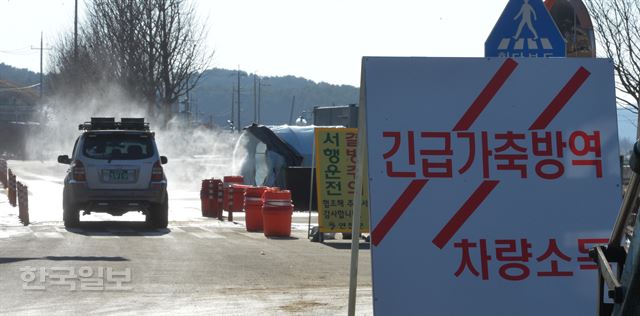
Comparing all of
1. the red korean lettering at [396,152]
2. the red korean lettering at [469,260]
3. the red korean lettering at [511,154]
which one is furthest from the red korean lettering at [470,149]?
the red korean lettering at [469,260]

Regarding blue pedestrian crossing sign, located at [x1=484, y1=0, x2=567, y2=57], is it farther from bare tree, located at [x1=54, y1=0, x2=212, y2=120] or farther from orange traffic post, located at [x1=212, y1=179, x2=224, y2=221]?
bare tree, located at [x1=54, y1=0, x2=212, y2=120]

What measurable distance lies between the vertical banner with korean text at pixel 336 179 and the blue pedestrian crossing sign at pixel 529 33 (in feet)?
37.4

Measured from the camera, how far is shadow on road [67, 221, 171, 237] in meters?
21.0

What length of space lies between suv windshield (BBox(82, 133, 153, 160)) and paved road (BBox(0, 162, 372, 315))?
1429 mm

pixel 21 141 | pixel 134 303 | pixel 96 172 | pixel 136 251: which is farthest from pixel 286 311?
pixel 21 141

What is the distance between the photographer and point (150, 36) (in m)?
58.0

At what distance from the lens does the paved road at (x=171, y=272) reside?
10.7 m

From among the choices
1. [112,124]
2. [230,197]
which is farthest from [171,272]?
[230,197]

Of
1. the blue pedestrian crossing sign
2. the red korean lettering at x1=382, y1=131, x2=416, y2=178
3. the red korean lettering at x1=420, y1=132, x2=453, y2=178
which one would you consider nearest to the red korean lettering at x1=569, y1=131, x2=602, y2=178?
the red korean lettering at x1=420, y1=132, x2=453, y2=178

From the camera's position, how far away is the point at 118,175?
21.7 m

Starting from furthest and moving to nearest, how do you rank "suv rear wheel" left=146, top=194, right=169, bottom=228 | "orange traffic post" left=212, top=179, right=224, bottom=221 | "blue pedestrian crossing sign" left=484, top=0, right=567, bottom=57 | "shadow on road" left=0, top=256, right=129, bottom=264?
1. "orange traffic post" left=212, top=179, right=224, bottom=221
2. "suv rear wheel" left=146, top=194, right=169, bottom=228
3. "shadow on road" left=0, top=256, right=129, bottom=264
4. "blue pedestrian crossing sign" left=484, top=0, right=567, bottom=57

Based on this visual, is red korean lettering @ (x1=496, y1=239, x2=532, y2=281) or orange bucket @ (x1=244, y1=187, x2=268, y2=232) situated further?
orange bucket @ (x1=244, y1=187, x2=268, y2=232)
